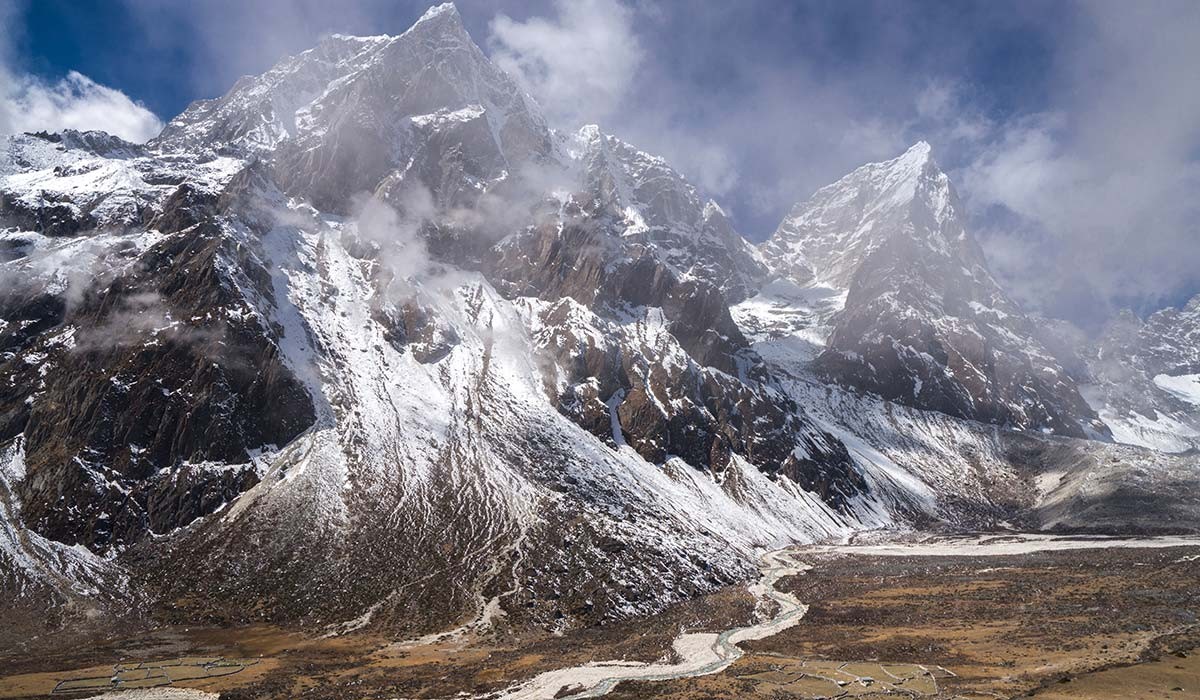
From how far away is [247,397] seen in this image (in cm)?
14450

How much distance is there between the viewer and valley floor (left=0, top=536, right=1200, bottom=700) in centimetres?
5306

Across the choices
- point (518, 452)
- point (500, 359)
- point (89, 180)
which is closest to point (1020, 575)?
point (518, 452)

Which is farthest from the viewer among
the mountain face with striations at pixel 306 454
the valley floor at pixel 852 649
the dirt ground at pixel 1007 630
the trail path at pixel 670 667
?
the mountain face with striations at pixel 306 454

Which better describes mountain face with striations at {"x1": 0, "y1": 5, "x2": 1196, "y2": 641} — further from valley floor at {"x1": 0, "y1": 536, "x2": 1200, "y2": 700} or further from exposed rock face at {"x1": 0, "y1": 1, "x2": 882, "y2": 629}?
valley floor at {"x1": 0, "y1": 536, "x2": 1200, "y2": 700}

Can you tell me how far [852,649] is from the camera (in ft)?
223

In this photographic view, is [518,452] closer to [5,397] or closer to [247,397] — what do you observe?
[247,397]

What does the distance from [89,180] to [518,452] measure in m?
151

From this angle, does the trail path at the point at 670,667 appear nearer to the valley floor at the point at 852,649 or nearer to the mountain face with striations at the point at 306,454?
the valley floor at the point at 852,649

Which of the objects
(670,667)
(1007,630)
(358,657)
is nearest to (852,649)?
(1007,630)

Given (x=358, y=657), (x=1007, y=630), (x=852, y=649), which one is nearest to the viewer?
(x=852, y=649)

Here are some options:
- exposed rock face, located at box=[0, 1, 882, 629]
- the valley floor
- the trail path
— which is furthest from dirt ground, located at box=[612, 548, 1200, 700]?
exposed rock face, located at box=[0, 1, 882, 629]

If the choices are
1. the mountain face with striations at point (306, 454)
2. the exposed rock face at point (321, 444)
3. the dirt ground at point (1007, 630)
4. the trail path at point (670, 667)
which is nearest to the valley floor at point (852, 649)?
the dirt ground at point (1007, 630)

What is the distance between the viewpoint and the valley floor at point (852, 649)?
53.1m

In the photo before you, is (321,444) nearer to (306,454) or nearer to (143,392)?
(306,454)
